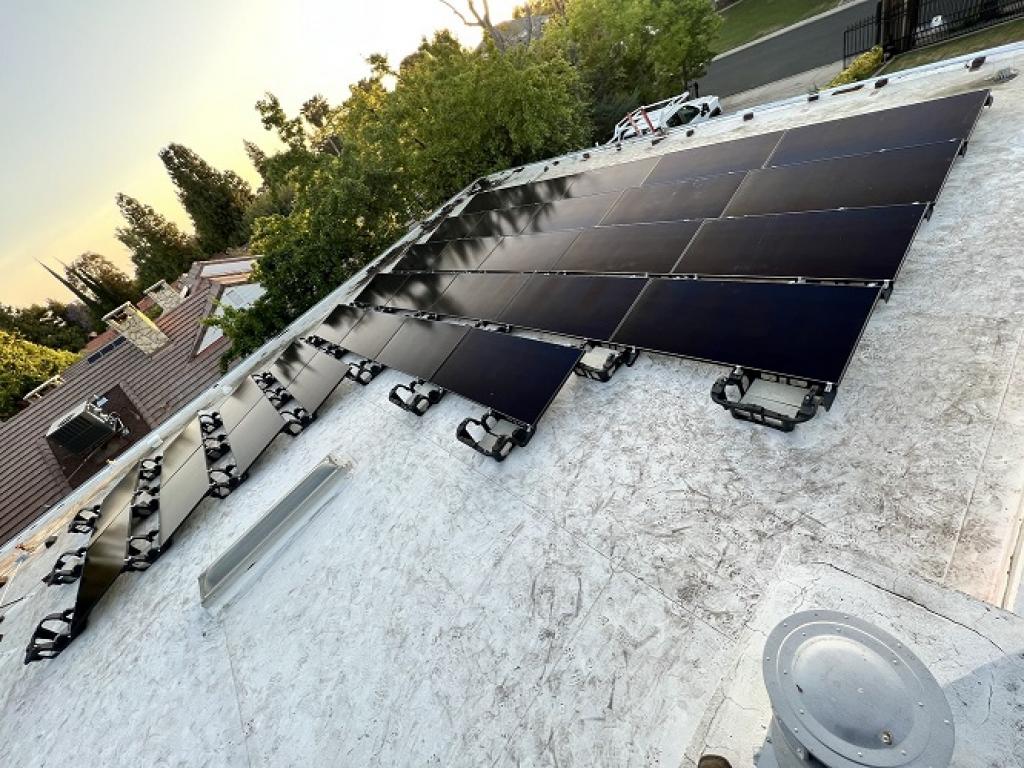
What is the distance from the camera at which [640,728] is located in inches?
165

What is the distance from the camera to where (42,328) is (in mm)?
68062

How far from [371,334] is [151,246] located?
87594 mm

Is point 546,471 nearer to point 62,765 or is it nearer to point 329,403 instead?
point 329,403

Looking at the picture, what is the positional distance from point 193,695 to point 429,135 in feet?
83.9

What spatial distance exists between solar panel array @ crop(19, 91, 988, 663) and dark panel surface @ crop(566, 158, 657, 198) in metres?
0.07

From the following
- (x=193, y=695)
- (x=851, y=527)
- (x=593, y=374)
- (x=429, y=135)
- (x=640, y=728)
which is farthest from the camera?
(x=429, y=135)

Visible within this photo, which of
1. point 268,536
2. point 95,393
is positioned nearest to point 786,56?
point 268,536

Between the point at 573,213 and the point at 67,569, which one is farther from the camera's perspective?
the point at 573,213

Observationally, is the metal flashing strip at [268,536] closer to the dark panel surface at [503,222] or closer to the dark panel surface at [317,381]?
the dark panel surface at [317,381]

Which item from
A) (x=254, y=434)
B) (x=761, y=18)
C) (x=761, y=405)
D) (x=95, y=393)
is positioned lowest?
(x=761, y=18)

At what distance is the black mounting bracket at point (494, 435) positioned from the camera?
7613mm

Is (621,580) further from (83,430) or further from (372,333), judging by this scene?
(83,430)

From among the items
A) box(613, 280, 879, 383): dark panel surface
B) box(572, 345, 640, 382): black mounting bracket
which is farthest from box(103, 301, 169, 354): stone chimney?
box(613, 280, 879, 383): dark panel surface

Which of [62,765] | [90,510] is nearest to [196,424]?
[90,510]
